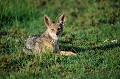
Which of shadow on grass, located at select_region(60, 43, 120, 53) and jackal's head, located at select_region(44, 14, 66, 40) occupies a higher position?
jackal's head, located at select_region(44, 14, 66, 40)

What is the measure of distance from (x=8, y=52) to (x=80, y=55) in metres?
1.95

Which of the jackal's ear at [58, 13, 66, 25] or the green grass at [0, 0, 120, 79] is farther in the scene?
the jackal's ear at [58, 13, 66, 25]

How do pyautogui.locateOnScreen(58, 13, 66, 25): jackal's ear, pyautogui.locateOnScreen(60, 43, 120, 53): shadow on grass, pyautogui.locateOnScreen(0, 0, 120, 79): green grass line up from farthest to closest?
pyautogui.locateOnScreen(60, 43, 120, 53): shadow on grass, pyautogui.locateOnScreen(58, 13, 66, 25): jackal's ear, pyautogui.locateOnScreen(0, 0, 120, 79): green grass

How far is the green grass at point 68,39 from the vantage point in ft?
26.6

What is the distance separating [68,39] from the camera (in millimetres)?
11367

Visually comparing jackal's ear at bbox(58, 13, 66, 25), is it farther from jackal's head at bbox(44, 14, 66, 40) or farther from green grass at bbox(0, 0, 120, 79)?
green grass at bbox(0, 0, 120, 79)

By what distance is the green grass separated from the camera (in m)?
8.10

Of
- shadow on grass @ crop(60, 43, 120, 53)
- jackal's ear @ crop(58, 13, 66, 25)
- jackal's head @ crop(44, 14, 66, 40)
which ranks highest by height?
jackal's ear @ crop(58, 13, 66, 25)

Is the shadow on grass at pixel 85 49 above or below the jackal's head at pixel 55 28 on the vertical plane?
below

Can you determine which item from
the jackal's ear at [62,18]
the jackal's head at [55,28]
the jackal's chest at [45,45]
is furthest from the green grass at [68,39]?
the jackal's ear at [62,18]

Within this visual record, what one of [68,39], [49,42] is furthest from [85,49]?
[68,39]

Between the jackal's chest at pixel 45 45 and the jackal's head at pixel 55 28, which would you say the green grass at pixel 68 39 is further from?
the jackal's head at pixel 55 28

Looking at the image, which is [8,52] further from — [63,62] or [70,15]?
[70,15]

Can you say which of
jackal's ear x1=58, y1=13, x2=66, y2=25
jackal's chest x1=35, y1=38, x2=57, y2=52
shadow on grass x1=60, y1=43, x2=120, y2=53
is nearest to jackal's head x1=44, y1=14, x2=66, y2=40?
jackal's ear x1=58, y1=13, x2=66, y2=25
